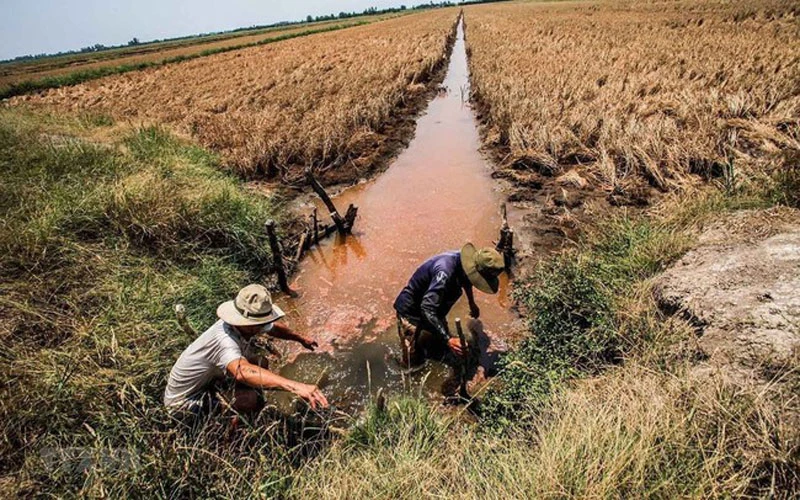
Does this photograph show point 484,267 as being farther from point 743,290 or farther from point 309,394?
point 743,290

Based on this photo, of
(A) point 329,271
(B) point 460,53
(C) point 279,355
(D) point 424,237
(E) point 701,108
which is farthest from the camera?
(B) point 460,53

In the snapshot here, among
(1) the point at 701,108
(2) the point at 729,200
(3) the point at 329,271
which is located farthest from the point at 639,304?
(1) the point at 701,108

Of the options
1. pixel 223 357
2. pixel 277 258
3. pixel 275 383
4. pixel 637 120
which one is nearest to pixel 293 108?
pixel 277 258

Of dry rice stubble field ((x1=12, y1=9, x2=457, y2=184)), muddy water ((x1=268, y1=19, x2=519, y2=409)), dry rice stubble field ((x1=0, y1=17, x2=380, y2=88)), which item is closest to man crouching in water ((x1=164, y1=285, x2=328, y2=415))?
muddy water ((x1=268, y1=19, x2=519, y2=409))

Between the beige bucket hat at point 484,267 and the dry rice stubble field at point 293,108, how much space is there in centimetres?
598

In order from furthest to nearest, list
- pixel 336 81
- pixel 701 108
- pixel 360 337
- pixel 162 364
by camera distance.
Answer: pixel 336 81 < pixel 701 108 < pixel 360 337 < pixel 162 364

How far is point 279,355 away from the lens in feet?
15.0

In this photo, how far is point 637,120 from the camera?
838 cm

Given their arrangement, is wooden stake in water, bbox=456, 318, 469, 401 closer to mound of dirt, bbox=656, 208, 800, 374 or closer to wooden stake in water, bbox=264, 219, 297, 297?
mound of dirt, bbox=656, 208, 800, 374

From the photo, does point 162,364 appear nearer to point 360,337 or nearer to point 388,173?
point 360,337

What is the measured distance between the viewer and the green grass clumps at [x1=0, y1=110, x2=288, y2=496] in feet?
8.24

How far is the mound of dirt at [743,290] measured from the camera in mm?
2854

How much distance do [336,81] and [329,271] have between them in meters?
11.5

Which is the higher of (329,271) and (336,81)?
(336,81)
